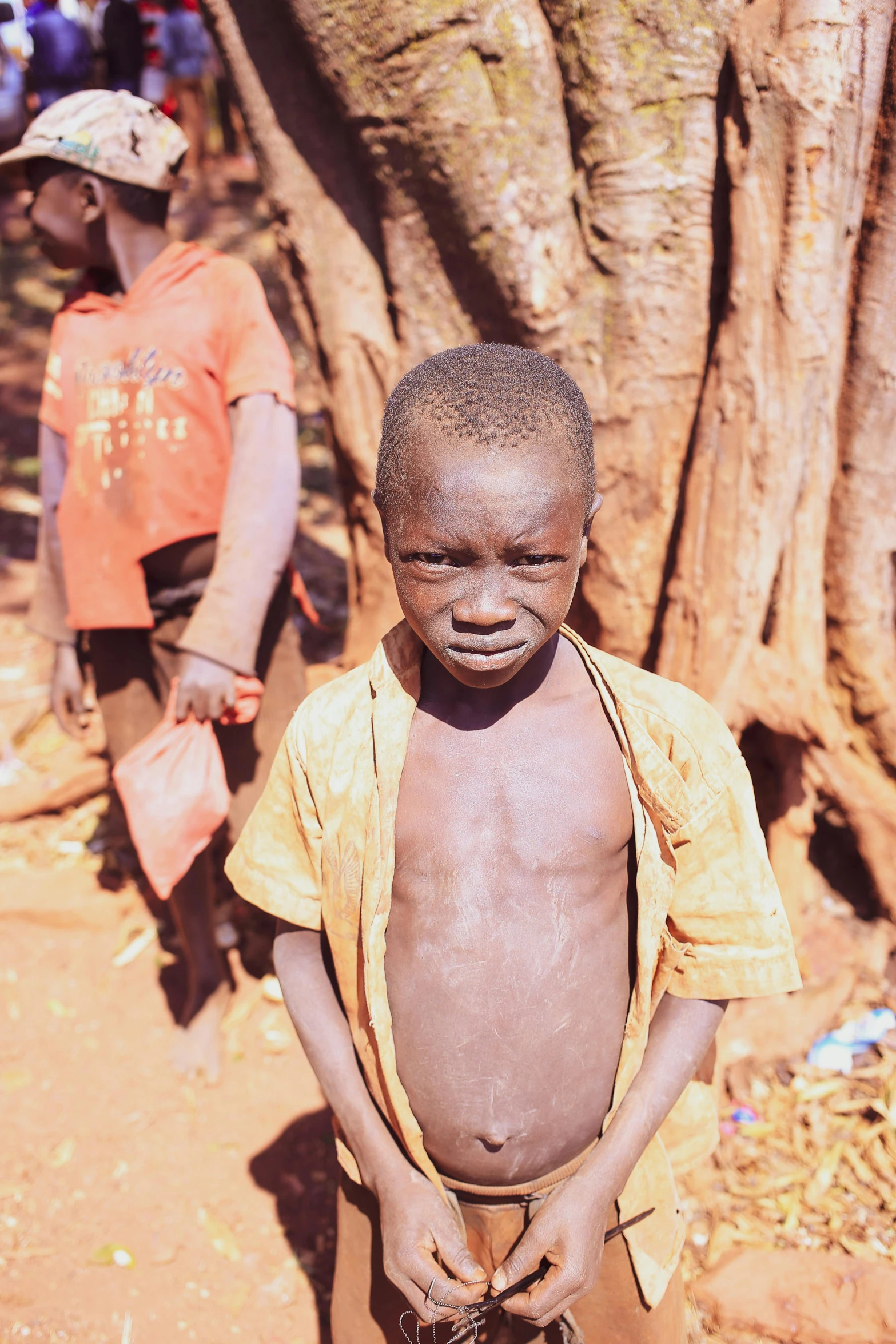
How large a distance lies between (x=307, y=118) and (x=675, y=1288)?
3.47 meters

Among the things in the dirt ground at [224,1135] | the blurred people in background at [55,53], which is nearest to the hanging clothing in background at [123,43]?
the blurred people in background at [55,53]

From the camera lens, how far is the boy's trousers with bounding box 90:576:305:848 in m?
3.23

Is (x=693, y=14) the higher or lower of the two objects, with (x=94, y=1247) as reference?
higher

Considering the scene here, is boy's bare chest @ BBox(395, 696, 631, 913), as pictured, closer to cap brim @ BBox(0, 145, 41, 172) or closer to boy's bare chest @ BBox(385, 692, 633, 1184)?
boy's bare chest @ BBox(385, 692, 633, 1184)

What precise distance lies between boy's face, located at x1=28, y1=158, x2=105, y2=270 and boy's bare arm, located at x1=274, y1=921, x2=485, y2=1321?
7.14 ft

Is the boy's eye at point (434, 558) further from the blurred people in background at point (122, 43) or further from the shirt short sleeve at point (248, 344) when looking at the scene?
the blurred people in background at point (122, 43)

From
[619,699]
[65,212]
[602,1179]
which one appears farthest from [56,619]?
[602,1179]

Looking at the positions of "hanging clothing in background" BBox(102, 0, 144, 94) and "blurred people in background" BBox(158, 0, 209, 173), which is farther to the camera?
"blurred people in background" BBox(158, 0, 209, 173)

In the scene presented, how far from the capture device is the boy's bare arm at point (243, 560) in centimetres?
281

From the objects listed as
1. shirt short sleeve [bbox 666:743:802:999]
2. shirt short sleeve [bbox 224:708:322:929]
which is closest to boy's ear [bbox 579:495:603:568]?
shirt short sleeve [bbox 666:743:802:999]

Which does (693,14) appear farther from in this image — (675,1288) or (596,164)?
(675,1288)

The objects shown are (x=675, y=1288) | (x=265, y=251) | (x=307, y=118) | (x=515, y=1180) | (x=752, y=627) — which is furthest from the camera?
(x=265, y=251)

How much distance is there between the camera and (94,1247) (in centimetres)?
285

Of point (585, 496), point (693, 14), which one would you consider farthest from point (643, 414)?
point (585, 496)
